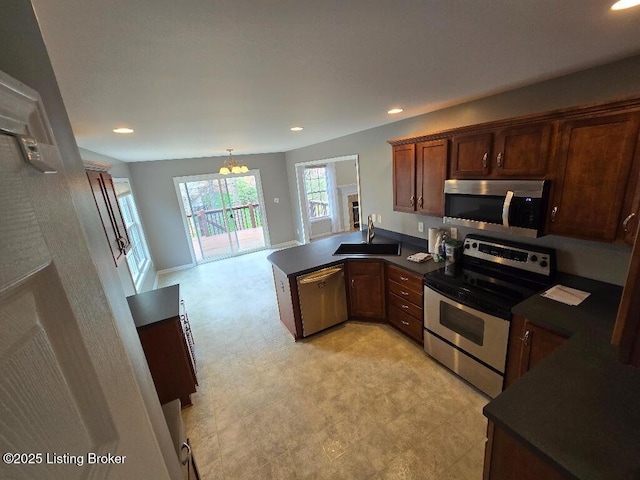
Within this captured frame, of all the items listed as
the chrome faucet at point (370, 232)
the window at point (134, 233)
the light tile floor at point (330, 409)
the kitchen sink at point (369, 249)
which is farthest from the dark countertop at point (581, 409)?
the window at point (134, 233)

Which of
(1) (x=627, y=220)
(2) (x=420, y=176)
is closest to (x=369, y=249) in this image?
(2) (x=420, y=176)

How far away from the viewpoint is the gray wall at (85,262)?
0.45 meters

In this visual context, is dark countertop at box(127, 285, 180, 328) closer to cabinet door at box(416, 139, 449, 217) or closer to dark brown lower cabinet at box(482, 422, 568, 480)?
dark brown lower cabinet at box(482, 422, 568, 480)

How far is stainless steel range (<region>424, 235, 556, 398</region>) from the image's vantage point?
2014 millimetres

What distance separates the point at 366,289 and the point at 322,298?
0.53 metres

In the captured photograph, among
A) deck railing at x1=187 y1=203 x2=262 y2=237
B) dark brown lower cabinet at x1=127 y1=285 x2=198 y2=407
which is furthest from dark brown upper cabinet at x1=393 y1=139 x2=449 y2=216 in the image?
deck railing at x1=187 y1=203 x2=262 y2=237

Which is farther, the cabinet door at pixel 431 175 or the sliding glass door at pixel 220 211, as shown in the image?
the sliding glass door at pixel 220 211

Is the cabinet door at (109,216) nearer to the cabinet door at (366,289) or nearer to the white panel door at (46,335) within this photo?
the white panel door at (46,335)

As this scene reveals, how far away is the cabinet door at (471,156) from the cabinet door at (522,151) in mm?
64

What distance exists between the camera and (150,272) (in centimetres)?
492

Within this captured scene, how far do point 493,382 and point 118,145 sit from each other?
14.4 ft

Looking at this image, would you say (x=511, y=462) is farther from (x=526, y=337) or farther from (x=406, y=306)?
(x=406, y=306)

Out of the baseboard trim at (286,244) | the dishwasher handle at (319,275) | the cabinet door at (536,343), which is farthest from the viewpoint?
the baseboard trim at (286,244)

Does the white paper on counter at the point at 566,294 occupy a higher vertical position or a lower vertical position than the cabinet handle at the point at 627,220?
lower
